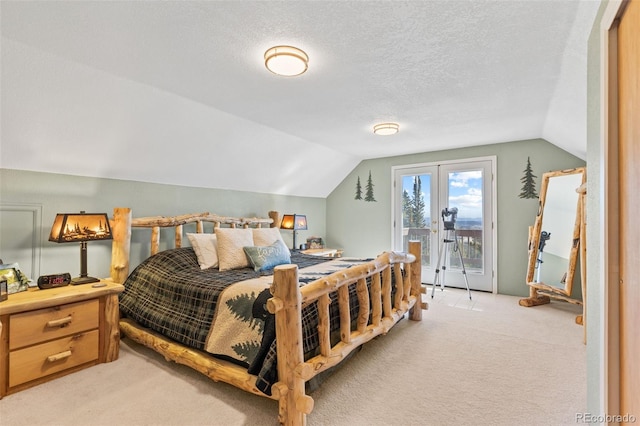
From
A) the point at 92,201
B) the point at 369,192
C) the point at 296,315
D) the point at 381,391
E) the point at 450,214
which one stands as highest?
the point at 369,192

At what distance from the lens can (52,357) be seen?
2.11 meters

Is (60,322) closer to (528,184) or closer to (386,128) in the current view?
(386,128)

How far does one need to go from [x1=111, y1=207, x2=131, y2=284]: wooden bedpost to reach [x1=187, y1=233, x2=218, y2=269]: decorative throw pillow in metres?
0.58

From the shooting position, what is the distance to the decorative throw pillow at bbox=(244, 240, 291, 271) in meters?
2.97

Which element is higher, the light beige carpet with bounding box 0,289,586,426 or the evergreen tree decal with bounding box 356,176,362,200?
the evergreen tree decal with bounding box 356,176,362,200

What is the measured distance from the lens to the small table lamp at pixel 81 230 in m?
2.38

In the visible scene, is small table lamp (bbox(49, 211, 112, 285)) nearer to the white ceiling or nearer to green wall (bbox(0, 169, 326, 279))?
green wall (bbox(0, 169, 326, 279))

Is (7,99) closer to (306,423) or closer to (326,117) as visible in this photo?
(326,117)

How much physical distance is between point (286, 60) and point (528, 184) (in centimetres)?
402

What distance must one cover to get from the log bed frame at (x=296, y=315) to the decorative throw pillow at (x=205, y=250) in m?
0.49

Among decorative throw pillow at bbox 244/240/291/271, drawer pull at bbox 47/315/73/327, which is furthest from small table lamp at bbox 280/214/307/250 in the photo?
drawer pull at bbox 47/315/73/327

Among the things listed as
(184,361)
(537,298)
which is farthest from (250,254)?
(537,298)
